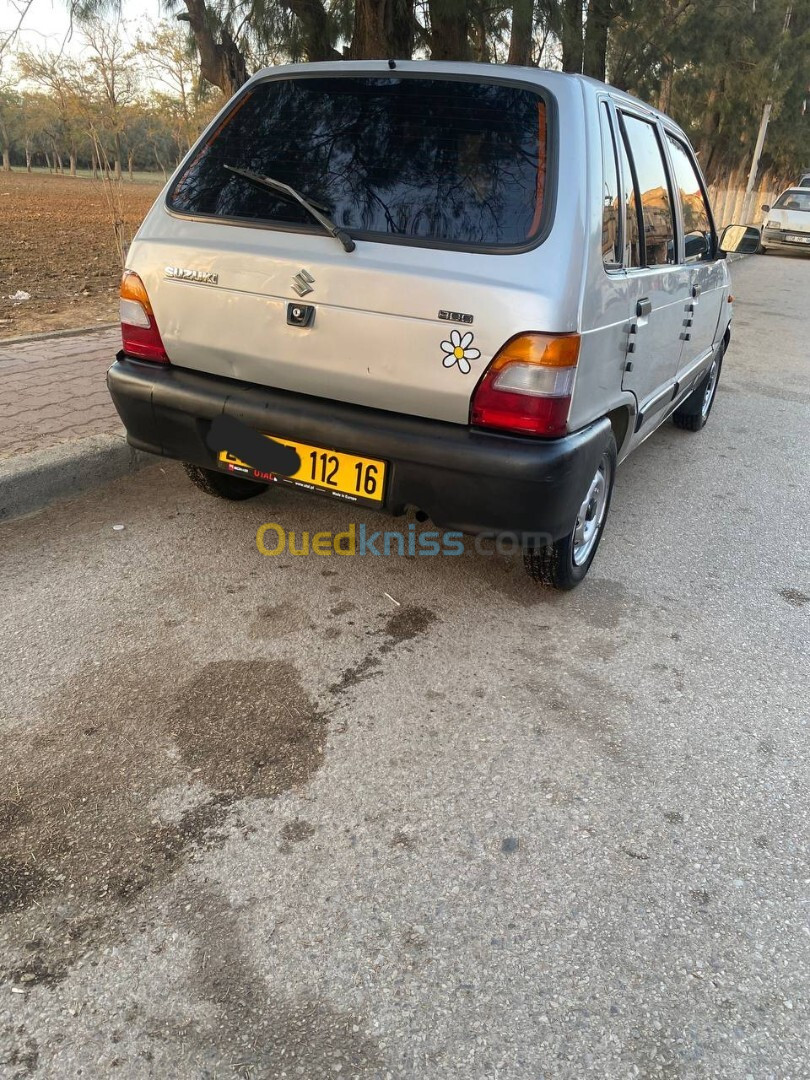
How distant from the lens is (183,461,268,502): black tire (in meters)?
3.57

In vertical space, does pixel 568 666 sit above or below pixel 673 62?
below

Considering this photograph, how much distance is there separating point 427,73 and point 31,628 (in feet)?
7.71

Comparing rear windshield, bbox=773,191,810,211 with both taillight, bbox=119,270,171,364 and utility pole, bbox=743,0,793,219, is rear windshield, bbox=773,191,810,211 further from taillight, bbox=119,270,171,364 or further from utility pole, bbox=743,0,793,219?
taillight, bbox=119,270,171,364

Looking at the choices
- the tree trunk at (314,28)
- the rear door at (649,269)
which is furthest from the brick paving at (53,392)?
the tree trunk at (314,28)

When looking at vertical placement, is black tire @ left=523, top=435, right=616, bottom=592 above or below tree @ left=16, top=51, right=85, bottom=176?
below

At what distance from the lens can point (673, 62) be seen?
1202 cm

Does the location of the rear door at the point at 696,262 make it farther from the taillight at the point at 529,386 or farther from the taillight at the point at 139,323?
the taillight at the point at 139,323

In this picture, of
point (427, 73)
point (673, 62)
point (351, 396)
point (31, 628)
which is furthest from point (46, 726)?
point (673, 62)

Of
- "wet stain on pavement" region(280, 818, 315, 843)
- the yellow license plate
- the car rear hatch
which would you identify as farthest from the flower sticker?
"wet stain on pavement" region(280, 818, 315, 843)

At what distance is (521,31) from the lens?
6953 millimetres

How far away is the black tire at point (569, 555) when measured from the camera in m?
2.97

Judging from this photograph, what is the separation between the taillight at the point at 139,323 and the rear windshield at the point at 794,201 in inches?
909

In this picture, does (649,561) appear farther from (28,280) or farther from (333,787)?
Answer: (28,280)

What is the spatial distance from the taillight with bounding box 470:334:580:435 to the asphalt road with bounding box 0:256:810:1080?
84cm
